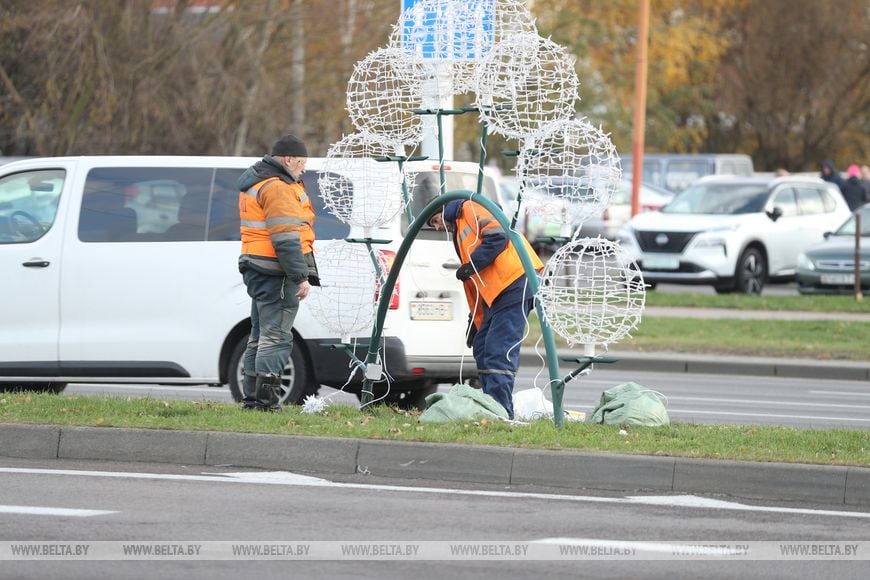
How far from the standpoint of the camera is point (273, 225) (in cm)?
985

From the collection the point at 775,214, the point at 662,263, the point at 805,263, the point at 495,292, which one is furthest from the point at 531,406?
the point at 775,214

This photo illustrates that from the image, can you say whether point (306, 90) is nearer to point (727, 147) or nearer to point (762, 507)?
point (762, 507)

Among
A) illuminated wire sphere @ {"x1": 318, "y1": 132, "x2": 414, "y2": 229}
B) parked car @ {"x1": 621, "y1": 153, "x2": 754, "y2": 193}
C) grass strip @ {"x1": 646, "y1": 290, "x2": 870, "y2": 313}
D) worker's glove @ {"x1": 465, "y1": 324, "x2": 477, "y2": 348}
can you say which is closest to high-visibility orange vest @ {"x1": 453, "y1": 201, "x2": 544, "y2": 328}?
worker's glove @ {"x1": 465, "y1": 324, "x2": 477, "y2": 348}

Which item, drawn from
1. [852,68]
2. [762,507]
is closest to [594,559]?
[762,507]

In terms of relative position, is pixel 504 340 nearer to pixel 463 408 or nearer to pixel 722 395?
pixel 463 408

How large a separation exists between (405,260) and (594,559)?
4.36 metres

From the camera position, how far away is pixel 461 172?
11.1 m

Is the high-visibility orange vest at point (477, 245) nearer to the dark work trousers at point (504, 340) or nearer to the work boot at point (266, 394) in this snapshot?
the dark work trousers at point (504, 340)

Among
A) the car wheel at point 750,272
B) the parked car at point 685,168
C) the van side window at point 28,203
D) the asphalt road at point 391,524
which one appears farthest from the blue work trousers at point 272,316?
the parked car at point 685,168

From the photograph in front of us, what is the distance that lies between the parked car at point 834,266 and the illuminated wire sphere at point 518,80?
48.2ft

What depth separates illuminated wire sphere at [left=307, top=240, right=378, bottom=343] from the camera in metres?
10.3

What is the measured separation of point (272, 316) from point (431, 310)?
1276 mm

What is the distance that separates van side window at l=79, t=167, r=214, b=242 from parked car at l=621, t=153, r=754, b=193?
31.1m

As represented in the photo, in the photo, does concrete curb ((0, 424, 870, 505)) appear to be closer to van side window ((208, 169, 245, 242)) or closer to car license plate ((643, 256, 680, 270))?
van side window ((208, 169, 245, 242))
